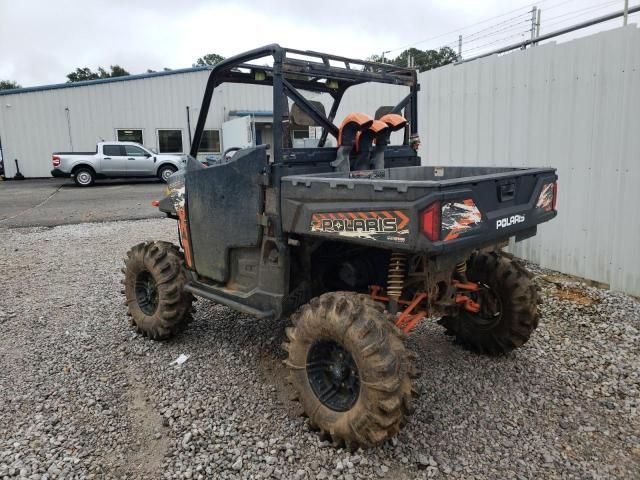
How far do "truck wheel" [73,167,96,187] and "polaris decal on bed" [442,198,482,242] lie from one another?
19.1m

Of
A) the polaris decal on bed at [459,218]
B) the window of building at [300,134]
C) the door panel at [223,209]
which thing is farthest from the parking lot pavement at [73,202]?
the polaris decal on bed at [459,218]

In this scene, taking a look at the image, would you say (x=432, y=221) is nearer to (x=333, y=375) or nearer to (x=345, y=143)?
(x=333, y=375)

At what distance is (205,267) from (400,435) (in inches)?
79.6

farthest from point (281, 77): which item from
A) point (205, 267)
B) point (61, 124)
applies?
point (61, 124)

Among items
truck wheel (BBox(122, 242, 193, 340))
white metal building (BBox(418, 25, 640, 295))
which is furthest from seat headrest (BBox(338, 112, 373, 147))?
white metal building (BBox(418, 25, 640, 295))

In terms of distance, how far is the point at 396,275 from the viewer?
3256 millimetres

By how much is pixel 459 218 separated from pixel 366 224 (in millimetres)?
492

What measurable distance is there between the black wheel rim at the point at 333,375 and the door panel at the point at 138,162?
18.5m

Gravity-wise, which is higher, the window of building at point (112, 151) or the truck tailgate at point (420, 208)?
the window of building at point (112, 151)

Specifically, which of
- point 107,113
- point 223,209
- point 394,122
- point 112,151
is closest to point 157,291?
point 223,209

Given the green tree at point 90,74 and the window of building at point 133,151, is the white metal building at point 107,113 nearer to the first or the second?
the window of building at point 133,151

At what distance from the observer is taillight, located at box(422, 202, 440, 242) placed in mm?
2609

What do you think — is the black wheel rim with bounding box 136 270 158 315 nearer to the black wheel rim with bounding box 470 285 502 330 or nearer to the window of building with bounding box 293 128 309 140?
the window of building with bounding box 293 128 309 140

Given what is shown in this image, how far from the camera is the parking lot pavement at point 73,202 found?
11898mm
